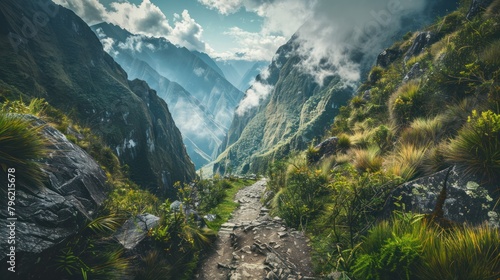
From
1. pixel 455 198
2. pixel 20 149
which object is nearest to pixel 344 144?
pixel 455 198

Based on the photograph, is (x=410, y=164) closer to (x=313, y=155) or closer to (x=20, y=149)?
(x=313, y=155)

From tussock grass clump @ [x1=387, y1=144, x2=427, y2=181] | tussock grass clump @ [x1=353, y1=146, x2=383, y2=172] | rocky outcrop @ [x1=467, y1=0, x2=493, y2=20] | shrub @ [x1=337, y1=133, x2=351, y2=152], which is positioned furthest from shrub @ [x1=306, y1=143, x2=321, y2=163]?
rocky outcrop @ [x1=467, y1=0, x2=493, y2=20]

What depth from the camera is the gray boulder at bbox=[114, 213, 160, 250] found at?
5434 millimetres

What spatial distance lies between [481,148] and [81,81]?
135427 mm

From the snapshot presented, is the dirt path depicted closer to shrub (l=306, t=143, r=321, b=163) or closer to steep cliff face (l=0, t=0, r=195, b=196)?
shrub (l=306, t=143, r=321, b=163)

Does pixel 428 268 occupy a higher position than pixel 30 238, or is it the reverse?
pixel 428 268

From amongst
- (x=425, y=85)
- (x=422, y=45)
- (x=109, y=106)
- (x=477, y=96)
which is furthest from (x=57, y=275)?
(x=109, y=106)

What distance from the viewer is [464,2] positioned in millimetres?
17297

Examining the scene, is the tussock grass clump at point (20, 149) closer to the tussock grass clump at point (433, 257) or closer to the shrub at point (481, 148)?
the tussock grass clump at point (433, 257)

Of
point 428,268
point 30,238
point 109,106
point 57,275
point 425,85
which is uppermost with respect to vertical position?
point 425,85

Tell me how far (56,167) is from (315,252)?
7089 mm

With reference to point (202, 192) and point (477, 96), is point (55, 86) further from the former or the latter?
point (477, 96)

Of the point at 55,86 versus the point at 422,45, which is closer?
the point at 422,45

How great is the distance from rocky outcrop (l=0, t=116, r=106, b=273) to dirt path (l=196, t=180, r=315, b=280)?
3.46 m
